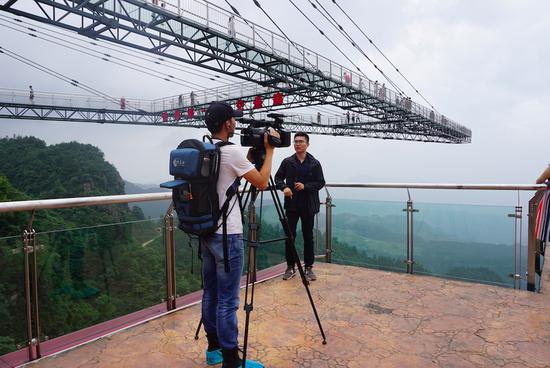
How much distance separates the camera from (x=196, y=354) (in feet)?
7.37

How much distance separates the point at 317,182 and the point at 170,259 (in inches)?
71.4

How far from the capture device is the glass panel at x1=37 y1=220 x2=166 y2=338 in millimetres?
2297

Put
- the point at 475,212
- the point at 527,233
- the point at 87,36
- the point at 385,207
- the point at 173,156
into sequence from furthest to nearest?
the point at 87,36 → the point at 385,207 → the point at 475,212 → the point at 527,233 → the point at 173,156

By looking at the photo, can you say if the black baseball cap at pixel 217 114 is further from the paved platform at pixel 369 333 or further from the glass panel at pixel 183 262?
the paved platform at pixel 369 333

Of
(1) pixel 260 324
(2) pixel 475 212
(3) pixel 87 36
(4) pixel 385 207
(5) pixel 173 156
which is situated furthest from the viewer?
(3) pixel 87 36

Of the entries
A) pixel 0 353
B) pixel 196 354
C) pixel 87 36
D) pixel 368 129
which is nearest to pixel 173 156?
pixel 196 354

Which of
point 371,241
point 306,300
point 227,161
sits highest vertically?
point 227,161

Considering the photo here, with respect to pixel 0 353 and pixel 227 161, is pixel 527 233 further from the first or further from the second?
pixel 0 353

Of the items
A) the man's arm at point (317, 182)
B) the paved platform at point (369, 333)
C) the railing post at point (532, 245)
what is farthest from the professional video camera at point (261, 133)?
the railing post at point (532, 245)

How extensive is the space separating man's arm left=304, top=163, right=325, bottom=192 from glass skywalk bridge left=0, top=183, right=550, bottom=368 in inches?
20.0

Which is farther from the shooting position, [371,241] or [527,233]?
[371,241]

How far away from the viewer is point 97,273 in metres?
2.59

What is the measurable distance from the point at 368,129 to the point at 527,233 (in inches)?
1280

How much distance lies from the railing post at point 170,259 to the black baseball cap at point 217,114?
135 cm
